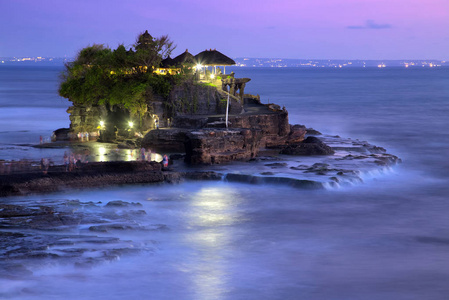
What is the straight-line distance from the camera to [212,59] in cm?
4269

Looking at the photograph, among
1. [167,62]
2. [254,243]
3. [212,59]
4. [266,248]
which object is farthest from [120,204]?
[212,59]

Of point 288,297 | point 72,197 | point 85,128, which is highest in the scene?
point 85,128

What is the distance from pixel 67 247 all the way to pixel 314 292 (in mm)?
7379

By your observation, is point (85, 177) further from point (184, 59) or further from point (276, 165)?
point (184, 59)

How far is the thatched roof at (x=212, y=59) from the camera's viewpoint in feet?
139

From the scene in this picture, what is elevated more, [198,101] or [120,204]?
[198,101]

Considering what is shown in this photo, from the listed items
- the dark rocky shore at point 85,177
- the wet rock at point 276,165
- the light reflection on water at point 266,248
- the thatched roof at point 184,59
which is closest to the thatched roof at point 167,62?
the thatched roof at point 184,59

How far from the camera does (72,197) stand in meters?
24.8

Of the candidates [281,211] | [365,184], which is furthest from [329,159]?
[281,211]

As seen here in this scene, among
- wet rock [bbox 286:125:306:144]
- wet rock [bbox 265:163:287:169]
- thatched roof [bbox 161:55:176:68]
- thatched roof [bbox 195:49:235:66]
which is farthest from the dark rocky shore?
thatched roof [bbox 195:49:235:66]

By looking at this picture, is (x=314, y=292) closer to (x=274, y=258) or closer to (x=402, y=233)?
(x=274, y=258)

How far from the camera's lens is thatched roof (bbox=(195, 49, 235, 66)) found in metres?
42.4

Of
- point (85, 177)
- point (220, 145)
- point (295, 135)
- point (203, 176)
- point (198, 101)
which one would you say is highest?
point (198, 101)

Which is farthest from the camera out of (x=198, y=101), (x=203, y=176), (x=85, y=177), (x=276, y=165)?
(x=198, y=101)
